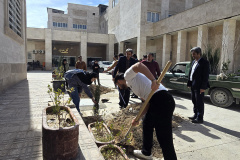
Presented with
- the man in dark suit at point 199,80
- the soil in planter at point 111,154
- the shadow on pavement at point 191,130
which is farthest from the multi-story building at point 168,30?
the soil in planter at point 111,154

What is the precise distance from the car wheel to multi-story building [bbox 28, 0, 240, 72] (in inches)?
147

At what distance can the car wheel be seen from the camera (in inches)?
220

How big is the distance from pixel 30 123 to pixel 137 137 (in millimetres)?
2078

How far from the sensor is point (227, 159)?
268cm

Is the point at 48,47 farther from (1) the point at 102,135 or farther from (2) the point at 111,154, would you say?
(2) the point at 111,154

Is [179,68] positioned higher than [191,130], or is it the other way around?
[179,68]

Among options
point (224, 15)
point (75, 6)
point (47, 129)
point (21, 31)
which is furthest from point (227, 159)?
point (75, 6)

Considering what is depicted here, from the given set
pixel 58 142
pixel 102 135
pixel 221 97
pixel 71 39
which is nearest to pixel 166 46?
pixel 221 97

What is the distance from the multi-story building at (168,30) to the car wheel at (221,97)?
374 centimetres

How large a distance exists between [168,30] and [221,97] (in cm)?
1297

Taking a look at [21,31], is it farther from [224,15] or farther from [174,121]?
[224,15]

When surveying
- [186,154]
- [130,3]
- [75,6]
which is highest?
[75,6]

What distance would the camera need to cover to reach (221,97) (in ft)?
18.9

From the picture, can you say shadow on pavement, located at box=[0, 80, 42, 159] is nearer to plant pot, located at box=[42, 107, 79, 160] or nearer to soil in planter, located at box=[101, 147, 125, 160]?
plant pot, located at box=[42, 107, 79, 160]
